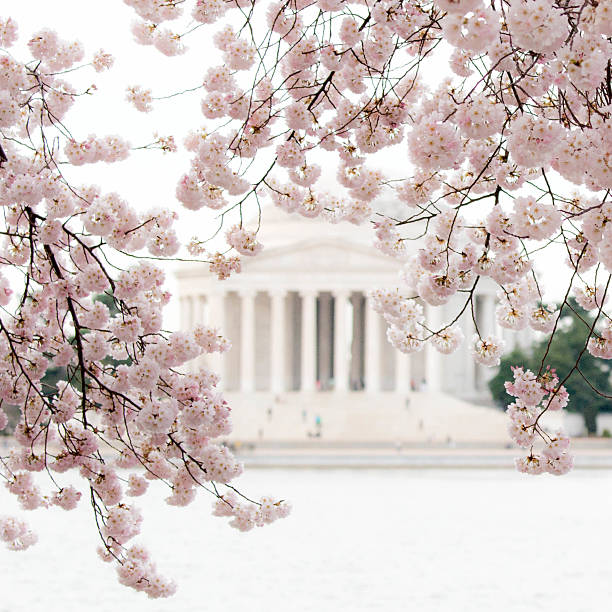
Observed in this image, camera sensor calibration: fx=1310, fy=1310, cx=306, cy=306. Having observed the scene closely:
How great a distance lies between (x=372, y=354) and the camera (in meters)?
113

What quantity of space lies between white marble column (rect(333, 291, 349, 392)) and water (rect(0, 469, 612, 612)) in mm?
55742

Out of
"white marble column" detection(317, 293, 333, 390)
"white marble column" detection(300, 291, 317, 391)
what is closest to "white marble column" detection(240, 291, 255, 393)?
"white marble column" detection(300, 291, 317, 391)

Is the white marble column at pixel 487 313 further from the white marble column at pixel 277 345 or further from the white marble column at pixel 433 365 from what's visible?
the white marble column at pixel 277 345

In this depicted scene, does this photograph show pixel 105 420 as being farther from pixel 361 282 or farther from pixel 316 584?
pixel 361 282

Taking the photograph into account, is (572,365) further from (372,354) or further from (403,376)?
(372,354)

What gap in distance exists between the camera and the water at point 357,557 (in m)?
28.4

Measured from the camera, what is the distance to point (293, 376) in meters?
124

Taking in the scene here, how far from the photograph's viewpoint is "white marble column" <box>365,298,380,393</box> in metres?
112

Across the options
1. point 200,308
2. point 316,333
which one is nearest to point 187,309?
point 200,308

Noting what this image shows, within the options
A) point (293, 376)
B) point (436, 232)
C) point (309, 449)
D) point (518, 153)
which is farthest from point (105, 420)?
point (293, 376)

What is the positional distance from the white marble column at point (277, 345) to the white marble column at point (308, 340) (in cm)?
192

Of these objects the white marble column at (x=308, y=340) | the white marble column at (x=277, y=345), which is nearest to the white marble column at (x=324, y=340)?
the white marble column at (x=277, y=345)

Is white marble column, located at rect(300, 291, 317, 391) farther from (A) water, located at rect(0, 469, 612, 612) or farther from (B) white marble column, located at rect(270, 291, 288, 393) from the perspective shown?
(A) water, located at rect(0, 469, 612, 612)

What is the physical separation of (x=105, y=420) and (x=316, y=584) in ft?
62.1
